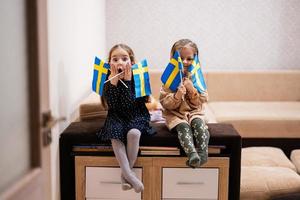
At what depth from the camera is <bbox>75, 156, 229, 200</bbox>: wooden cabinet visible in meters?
2.70

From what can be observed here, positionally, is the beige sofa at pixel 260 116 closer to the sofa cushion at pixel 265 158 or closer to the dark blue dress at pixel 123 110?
the sofa cushion at pixel 265 158

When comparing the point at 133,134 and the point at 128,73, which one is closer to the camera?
the point at 133,134

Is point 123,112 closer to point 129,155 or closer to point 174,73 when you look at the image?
point 129,155

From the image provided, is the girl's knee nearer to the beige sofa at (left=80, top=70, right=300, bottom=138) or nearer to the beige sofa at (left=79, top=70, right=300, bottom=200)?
the beige sofa at (left=79, top=70, right=300, bottom=200)

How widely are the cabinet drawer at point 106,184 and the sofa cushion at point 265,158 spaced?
3.40ft

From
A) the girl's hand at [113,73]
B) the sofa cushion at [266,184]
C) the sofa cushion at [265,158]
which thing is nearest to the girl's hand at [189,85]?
the girl's hand at [113,73]

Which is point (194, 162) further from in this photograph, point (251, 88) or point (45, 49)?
point (251, 88)

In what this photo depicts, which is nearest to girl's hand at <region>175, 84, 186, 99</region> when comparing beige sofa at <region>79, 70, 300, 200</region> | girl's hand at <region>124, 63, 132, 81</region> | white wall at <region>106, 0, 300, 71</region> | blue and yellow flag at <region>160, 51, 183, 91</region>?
blue and yellow flag at <region>160, 51, 183, 91</region>

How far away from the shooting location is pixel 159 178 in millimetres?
2715

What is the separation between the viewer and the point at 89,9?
395cm

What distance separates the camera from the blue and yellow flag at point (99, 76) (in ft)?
9.02

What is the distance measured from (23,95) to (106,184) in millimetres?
1233

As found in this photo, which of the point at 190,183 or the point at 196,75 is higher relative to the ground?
the point at 196,75

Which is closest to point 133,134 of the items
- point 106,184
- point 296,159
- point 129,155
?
point 129,155
